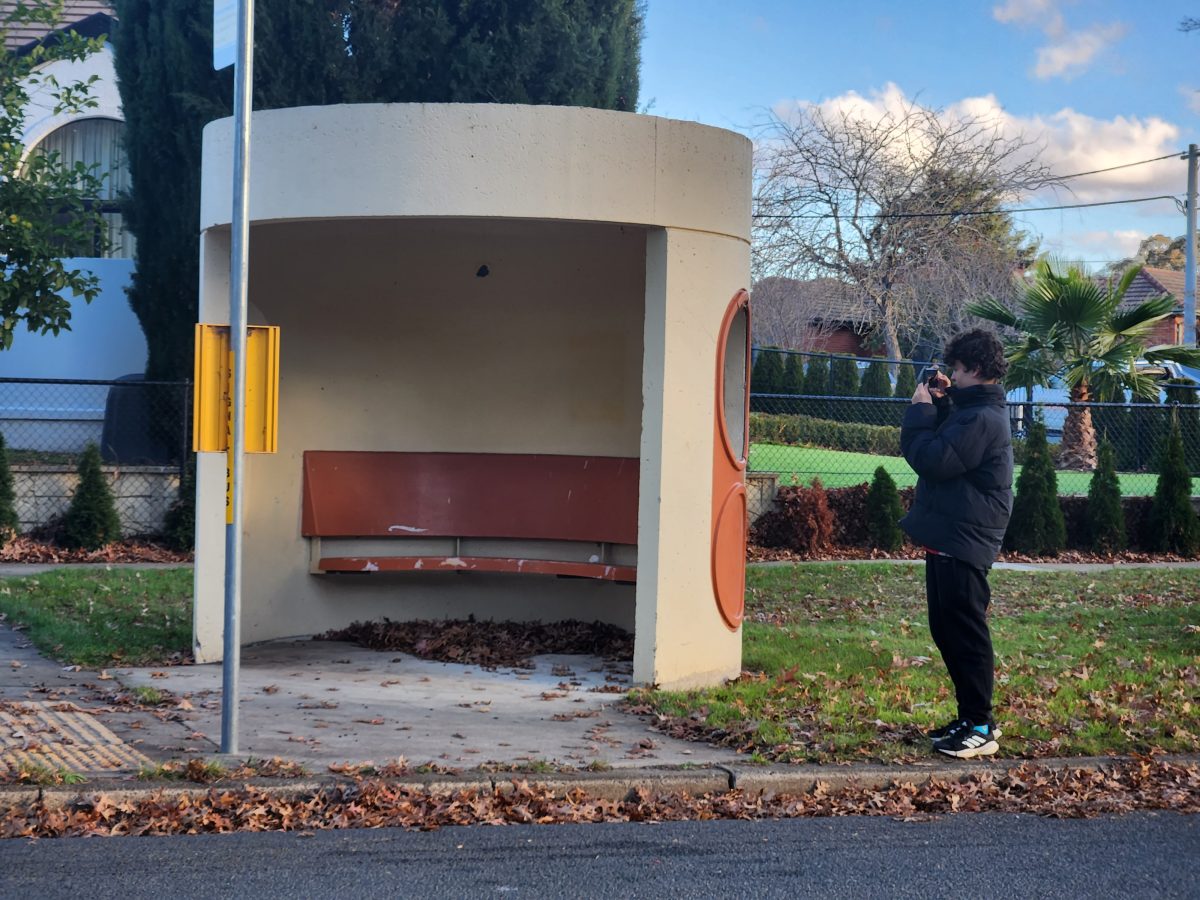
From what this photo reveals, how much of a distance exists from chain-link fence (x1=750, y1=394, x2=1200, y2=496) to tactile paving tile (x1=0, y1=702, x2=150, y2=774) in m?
12.9

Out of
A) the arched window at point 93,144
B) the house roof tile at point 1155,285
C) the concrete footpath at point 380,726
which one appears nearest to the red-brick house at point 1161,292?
the house roof tile at point 1155,285

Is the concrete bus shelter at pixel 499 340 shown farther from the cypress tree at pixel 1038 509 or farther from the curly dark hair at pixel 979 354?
the cypress tree at pixel 1038 509

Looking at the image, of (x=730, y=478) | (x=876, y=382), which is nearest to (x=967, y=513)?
(x=730, y=478)

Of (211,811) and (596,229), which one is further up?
(596,229)

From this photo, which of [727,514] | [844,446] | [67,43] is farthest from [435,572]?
[844,446]

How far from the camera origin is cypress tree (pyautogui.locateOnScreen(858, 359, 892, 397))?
86.6ft

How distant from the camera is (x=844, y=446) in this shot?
22266 millimetres

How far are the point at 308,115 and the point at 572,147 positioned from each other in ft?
5.08

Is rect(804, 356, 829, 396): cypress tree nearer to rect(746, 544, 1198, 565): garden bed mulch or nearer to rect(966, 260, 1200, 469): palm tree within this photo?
rect(966, 260, 1200, 469): palm tree

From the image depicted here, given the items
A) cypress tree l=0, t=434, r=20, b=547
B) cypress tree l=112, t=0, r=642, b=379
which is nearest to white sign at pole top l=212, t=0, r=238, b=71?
cypress tree l=0, t=434, r=20, b=547

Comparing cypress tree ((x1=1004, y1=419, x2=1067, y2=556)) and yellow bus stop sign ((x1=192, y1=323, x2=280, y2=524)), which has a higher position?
yellow bus stop sign ((x1=192, y1=323, x2=280, y2=524))

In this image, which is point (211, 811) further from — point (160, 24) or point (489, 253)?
point (160, 24)

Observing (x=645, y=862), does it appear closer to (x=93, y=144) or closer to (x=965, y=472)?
(x=965, y=472)

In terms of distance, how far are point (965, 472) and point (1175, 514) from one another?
1160cm
